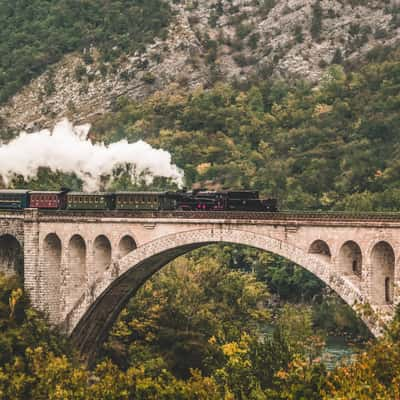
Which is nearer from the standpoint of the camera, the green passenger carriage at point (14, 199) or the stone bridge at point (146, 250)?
the stone bridge at point (146, 250)

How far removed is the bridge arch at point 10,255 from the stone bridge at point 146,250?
6 centimetres

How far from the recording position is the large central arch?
2117 inches

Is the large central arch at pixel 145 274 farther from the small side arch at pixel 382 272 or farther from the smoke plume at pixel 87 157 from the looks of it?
the smoke plume at pixel 87 157

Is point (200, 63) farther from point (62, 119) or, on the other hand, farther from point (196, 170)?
point (196, 170)

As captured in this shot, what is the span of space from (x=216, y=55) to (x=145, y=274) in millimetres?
91332

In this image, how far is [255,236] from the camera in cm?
5859

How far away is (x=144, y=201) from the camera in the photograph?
67.4 metres

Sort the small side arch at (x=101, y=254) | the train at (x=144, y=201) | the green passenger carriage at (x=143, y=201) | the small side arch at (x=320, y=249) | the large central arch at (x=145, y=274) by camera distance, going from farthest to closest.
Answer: the small side arch at (x=101, y=254) → the green passenger carriage at (x=143, y=201) → the train at (x=144, y=201) → the small side arch at (x=320, y=249) → the large central arch at (x=145, y=274)

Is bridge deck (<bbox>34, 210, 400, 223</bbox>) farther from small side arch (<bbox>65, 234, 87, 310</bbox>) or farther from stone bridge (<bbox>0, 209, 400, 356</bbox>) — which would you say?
small side arch (<bbox>65, 234, 87, 310</bbox>)

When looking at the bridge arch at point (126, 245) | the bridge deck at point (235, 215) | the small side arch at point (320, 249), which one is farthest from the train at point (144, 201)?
the small side arch at point (320, 249)

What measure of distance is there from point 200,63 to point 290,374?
106134 mm

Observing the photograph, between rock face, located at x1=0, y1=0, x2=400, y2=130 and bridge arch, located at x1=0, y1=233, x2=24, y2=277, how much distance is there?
7563cm

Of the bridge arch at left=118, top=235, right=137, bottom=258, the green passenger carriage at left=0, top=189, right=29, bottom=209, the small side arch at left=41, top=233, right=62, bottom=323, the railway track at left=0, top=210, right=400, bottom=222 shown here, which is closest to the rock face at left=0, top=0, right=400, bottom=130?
the green passenger carriage at left=0, top=189, right=29, bottom=209

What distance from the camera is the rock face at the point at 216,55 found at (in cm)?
14888
